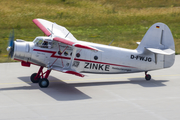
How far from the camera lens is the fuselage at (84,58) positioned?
47.2 ft

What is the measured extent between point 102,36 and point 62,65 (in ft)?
50.9

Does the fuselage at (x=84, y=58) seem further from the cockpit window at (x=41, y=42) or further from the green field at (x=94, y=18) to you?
the green field at (x=94, y=18)

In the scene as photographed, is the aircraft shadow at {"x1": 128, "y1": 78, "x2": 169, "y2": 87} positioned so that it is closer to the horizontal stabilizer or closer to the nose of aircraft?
the horizontal stabilizer

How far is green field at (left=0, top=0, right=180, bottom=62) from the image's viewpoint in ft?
97.6

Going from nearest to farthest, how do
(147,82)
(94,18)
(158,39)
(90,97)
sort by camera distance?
(90,97) < (158,39) < (147,82) < (94,18)

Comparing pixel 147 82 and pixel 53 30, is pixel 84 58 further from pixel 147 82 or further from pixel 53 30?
pixel 147 82

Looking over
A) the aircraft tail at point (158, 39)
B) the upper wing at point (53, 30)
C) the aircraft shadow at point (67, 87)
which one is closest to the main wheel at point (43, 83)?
the aircraft shadow at point (67, 87)

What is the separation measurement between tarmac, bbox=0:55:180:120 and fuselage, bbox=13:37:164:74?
0.86 metres

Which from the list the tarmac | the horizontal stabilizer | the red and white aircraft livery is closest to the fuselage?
the red and white aircraft livery

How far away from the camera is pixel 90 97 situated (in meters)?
13.5

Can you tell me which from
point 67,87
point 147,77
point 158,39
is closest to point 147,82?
point 147,77

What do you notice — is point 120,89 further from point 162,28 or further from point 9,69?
point 9,69

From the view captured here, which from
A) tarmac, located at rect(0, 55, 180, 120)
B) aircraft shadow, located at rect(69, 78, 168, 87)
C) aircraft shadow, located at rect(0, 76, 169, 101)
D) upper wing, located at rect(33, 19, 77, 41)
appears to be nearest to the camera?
tarmac, located at rect(0, 55, 180, 120)

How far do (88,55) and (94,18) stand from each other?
2279 centimetres
